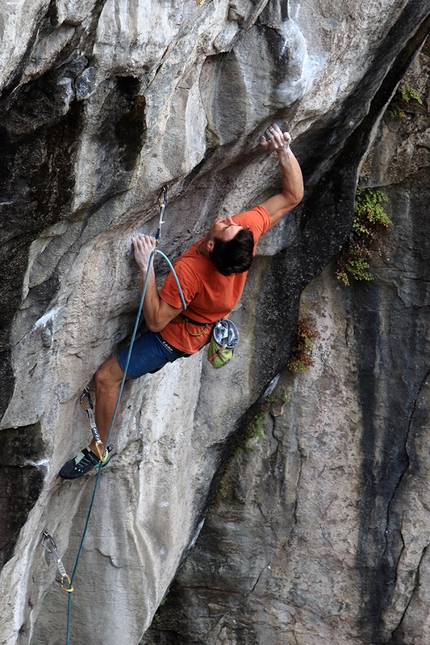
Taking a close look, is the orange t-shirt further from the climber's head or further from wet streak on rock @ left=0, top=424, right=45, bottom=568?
wet streak on rock @ left=0, top=424, right=45, bottom=568

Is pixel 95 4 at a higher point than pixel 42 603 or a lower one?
higher

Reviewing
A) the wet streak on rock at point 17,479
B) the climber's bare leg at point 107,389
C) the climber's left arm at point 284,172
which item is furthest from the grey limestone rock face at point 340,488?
the wet streak on rock at point 17,479

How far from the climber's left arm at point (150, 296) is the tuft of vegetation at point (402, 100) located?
2.81 m

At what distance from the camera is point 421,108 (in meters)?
6.38

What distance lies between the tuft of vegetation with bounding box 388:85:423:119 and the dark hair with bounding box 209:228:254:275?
2527 millimetres

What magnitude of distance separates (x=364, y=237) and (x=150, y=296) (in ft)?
9.04

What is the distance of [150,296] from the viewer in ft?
16.1

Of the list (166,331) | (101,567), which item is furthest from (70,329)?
(101,567)

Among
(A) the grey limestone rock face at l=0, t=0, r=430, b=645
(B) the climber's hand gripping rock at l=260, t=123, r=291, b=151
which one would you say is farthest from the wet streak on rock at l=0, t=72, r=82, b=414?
(B) the climber's hand gripping rock at l=260, t=123, r=291, b=151

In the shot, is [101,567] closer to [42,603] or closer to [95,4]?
[42,603]

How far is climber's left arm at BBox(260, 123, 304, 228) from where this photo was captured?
496 cm

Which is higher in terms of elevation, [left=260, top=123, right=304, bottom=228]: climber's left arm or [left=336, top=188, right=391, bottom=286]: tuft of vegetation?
[left=260, top=123, right=304, bottom=228]: climber's left arm

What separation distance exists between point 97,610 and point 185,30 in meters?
5.51

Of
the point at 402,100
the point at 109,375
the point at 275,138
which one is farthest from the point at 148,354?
the point at 402,100
